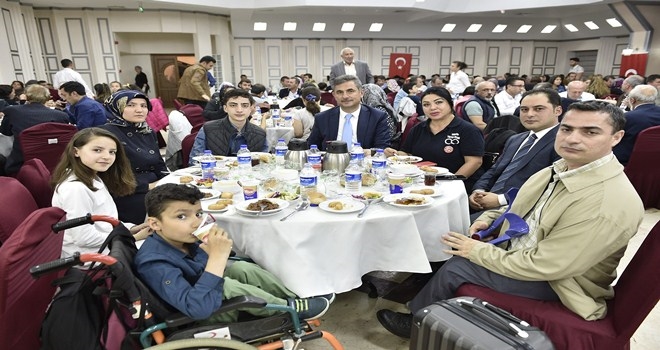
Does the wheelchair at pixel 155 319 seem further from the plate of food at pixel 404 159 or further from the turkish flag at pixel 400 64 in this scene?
the turkish flag at pixel 400 64

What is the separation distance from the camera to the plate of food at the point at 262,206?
1.93m

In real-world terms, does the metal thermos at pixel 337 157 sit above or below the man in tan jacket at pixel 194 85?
below

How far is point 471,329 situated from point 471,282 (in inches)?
17.0

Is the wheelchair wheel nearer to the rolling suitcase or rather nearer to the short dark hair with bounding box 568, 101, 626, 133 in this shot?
the rolling suitcase

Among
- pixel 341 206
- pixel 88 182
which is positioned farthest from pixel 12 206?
pixel 341 206

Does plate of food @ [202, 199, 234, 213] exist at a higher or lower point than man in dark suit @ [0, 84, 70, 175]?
lower

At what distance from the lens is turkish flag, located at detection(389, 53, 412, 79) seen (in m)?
12.5

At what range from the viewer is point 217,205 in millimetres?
2061

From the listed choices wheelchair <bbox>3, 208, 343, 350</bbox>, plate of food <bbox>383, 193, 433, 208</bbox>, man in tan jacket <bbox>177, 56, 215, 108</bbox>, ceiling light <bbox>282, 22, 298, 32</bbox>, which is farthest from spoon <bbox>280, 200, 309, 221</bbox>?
ceiling light <bbox>282, 22, 298, 32</bbox>

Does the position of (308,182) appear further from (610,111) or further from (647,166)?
(647,166)

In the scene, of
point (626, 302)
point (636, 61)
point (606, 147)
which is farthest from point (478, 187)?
point (636, 61)

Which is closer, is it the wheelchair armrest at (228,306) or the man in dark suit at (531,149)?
the wheelchair armrest at (228,306)

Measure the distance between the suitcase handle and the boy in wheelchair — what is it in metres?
0.65

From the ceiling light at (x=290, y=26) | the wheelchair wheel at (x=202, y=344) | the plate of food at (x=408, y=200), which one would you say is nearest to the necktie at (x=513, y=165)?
the plate of food at (x=408, y=200)
